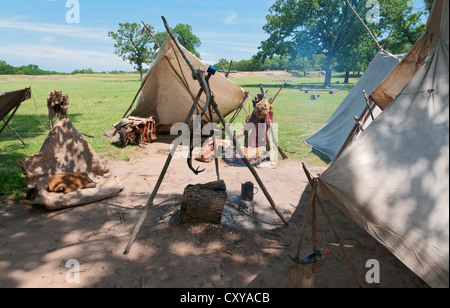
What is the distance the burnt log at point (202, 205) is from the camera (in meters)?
4.18

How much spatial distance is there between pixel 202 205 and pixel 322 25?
35.9 m

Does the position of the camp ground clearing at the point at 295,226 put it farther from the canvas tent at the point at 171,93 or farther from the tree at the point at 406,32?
the tree at the point at 406,32

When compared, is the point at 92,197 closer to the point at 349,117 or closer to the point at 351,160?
the point at 351,160

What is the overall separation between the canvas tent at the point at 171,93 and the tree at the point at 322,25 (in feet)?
94.1

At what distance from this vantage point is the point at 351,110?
8156 mm

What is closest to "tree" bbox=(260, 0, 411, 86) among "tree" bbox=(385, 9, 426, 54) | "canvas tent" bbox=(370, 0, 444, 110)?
"tree" bbox=(385, 9, 426, 54)

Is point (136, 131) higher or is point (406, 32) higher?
point (406, 32)

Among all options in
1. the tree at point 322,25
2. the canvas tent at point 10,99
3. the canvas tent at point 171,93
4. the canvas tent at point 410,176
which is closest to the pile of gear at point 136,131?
the canvas tent at point 171,93

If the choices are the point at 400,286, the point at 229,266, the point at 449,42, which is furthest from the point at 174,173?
the point at 449,42

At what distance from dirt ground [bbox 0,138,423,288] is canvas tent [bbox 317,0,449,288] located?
0.60m

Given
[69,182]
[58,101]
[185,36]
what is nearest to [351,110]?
[69,182]

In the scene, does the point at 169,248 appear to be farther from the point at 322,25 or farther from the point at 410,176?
the point at 322,25

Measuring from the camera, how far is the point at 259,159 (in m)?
7.59

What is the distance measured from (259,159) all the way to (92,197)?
4194 mm
